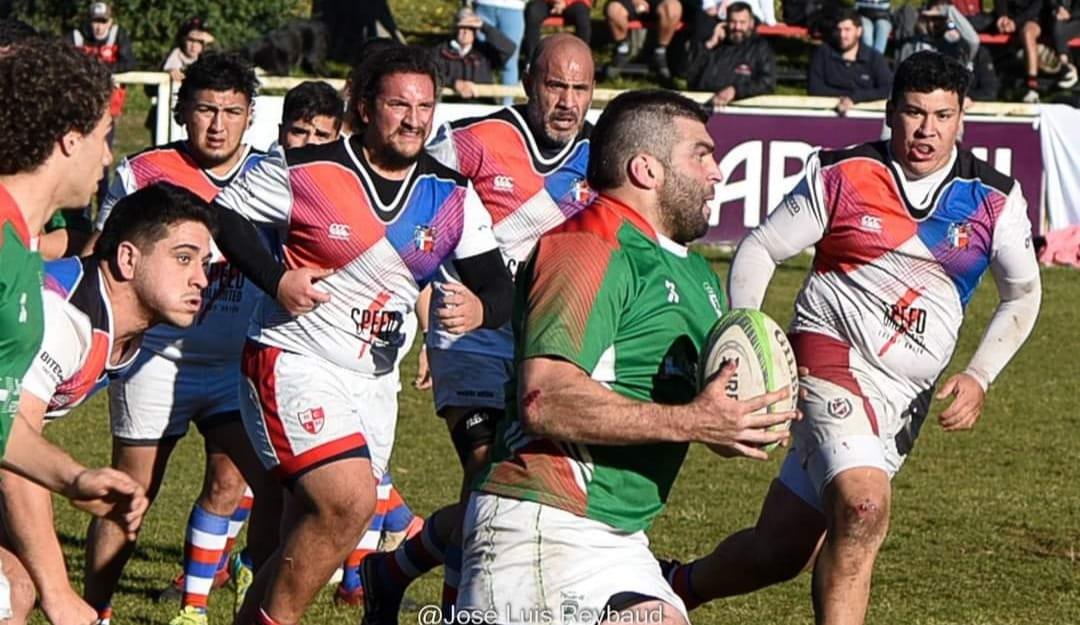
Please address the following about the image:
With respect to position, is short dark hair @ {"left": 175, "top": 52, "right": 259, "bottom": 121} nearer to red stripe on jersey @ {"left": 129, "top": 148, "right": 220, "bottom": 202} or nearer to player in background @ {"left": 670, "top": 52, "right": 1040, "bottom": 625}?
red stripe on jersey @ {"left": 129, "top": 148, "right": 220, "bottom": 202}

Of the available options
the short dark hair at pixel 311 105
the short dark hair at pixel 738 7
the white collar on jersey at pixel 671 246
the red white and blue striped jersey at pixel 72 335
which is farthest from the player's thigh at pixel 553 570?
the short dark hair at pixel 738 7

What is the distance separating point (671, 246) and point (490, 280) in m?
1.97

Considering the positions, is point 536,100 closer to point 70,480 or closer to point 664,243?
point 664,243

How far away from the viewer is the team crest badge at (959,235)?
23.5 ft

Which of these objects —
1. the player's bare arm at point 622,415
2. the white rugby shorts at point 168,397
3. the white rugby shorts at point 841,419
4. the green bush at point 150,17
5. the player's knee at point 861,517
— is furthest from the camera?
the green bush at point 150,17

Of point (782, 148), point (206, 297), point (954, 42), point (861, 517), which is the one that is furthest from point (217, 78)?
point (954, 42)

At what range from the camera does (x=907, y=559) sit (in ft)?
29.7

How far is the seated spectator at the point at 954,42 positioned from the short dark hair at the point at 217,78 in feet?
50.5

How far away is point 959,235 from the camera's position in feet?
23.5

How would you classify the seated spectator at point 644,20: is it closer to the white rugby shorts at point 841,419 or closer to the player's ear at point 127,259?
the white rugby shorts at point 841,419

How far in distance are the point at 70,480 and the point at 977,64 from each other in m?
19.1

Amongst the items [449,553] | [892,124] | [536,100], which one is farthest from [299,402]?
[892,124]

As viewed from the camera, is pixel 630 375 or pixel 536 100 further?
pixel 536 100

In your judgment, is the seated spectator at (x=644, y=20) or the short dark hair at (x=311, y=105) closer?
the short dark hair at (x=311, y=105)
